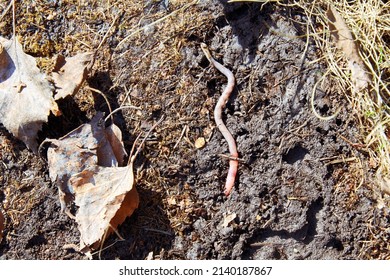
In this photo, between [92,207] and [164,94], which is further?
[164,94]

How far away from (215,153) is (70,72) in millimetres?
864

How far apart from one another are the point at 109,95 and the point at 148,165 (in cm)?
44

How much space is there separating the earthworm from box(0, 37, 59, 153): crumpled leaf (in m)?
0.83

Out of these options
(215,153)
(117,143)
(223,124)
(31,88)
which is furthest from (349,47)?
(31,88)

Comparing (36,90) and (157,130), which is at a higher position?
(36,90)

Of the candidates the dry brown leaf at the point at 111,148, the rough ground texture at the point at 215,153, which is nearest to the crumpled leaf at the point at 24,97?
the rough ground texture at the point at 215,153

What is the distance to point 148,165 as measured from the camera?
2951mm

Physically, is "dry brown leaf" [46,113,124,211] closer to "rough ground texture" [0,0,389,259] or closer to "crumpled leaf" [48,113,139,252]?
"crumpled leaf" [48,113,139,252]

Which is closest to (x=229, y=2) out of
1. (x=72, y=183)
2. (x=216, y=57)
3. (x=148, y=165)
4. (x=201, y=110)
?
(x=216, y=57)

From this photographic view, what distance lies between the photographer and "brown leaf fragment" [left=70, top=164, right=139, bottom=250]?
280 cm

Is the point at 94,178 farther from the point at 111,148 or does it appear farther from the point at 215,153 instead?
the point at 215,153
